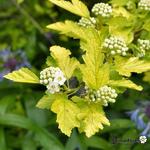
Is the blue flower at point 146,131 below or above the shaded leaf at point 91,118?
below

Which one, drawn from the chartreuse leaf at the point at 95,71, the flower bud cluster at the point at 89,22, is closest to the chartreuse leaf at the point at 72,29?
the flower bud cluster at the point at 89,22

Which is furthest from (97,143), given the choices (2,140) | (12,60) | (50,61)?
(50,61)

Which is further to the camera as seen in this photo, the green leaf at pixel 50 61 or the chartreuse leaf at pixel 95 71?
the green leaf at pixel 50 61

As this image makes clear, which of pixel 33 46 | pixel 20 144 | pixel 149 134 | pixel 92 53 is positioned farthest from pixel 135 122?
pixel 92 53

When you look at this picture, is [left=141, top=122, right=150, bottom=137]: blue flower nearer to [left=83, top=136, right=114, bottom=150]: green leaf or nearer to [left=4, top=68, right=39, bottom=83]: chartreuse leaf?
[left=83, top=136, right=114, bottom=150]: green leaf

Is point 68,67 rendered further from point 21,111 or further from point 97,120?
point 21,111

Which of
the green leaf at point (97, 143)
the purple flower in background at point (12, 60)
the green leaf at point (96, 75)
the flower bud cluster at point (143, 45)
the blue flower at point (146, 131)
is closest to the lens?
the green leaf at point (96, 75)

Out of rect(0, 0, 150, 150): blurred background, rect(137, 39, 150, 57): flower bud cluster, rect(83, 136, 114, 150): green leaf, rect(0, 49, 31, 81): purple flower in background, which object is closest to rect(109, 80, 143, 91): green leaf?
rect(137, 39, 150, 57): flower bud cluster

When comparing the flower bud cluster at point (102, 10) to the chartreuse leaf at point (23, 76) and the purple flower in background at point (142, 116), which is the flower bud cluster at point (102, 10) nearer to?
the chartreuse leaf at point (23, 76)

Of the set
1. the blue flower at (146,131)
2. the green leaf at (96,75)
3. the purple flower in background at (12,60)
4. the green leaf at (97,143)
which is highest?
the green leaf at (96,75)
